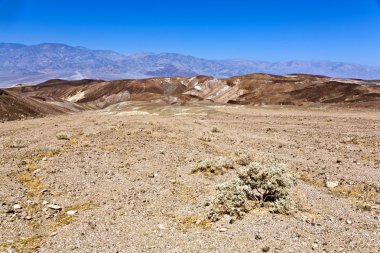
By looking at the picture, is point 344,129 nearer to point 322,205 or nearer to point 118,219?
point 322,205

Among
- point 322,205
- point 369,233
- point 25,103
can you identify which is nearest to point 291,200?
point 322,205

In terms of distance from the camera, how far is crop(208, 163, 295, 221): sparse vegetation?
1084cm

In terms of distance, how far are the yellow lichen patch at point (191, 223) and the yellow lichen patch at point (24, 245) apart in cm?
355

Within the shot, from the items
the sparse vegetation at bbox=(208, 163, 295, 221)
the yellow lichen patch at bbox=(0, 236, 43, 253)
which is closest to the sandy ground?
the yellow lichen patch at bbox=(0, 236, 43, 253)

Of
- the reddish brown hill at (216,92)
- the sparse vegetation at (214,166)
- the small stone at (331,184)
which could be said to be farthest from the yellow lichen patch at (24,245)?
the reddish brown hill at (216,92)

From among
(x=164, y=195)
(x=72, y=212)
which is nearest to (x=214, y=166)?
(x=164, y=195)

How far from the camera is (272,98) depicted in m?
89.7

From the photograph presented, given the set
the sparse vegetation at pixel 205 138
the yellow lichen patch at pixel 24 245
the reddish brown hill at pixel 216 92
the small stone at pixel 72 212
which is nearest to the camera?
the yellow lichen patch at pixel 24 245

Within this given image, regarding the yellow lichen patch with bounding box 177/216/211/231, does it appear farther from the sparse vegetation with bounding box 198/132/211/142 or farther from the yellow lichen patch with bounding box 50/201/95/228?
the sparse vegetation with bounding box 198/132/211/142

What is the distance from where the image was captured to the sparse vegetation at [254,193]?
10845mm

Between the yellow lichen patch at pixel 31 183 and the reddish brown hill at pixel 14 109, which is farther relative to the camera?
the reddish brown hill at pixel 14 109

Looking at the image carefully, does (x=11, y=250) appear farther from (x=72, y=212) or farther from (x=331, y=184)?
(x=331, y=184)

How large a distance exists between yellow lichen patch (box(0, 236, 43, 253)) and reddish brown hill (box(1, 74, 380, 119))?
39948 millimetres

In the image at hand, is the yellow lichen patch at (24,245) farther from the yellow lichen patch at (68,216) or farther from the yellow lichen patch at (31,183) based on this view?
the yellow lichen patch at (31,183)
